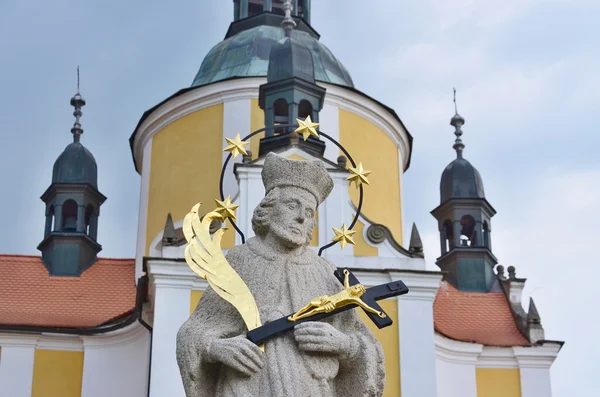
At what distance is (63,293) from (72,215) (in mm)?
2855

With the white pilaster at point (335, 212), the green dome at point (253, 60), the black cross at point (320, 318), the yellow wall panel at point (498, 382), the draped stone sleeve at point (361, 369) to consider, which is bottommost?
the draped stone sleeve at point (361, 369)

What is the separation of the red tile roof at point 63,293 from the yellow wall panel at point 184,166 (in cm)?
112

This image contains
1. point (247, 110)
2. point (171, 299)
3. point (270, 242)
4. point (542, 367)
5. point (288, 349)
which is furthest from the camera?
point (247, 110)

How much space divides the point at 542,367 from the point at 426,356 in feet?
17.9

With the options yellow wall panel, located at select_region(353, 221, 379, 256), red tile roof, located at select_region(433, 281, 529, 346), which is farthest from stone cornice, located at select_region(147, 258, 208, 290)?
red tile roof, located at select_region(433, 281, 529, 346)

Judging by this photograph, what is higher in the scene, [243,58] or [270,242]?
[243,58]

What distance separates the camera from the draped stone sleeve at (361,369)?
7113 mm

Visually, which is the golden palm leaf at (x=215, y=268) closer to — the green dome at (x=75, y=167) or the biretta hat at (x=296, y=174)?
the biretta hat at (x=296, y=174)

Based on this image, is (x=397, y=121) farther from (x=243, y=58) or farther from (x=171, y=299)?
(x=171, y=299)

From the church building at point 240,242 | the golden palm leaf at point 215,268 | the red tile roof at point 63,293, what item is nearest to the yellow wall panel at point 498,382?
the church building at point 240,242

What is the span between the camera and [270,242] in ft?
24.8

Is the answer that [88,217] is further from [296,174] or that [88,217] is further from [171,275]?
[296,174]

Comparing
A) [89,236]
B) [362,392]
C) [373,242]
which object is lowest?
[362,392]

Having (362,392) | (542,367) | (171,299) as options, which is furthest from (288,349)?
(542,367)
